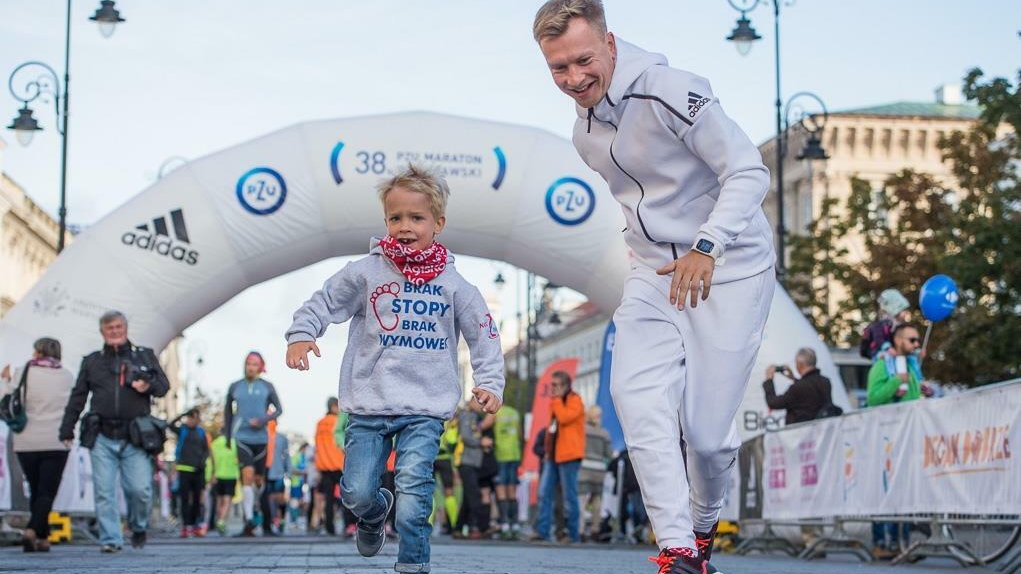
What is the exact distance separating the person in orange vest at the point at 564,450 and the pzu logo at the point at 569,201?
253cm

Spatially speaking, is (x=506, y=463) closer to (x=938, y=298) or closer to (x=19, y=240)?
(x=938, y=298)

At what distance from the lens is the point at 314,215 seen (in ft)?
63.8

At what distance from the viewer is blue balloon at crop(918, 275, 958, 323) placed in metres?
16.3

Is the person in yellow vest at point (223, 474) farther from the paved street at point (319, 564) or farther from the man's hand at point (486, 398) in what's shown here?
the man's hand at point (486, 398)

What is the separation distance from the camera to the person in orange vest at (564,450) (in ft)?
56.7

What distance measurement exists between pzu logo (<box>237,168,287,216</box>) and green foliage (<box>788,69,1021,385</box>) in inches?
502

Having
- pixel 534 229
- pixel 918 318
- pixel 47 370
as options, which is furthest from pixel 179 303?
pixel 918 318

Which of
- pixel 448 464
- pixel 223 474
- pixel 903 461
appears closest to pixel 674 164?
pixel 903 461

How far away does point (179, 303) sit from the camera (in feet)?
64.0

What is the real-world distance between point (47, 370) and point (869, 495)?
6496 millimetres

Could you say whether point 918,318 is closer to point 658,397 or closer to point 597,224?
point 597,224

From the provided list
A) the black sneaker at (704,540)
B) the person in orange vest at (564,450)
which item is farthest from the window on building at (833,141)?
the black sneaker at (704,540)

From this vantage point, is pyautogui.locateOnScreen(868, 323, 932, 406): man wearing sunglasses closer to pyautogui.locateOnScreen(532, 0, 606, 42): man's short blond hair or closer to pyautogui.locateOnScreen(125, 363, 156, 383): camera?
pyautogui.locateOnScreen(125, 363, 156, 383): camera

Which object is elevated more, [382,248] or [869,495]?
[382,248]
